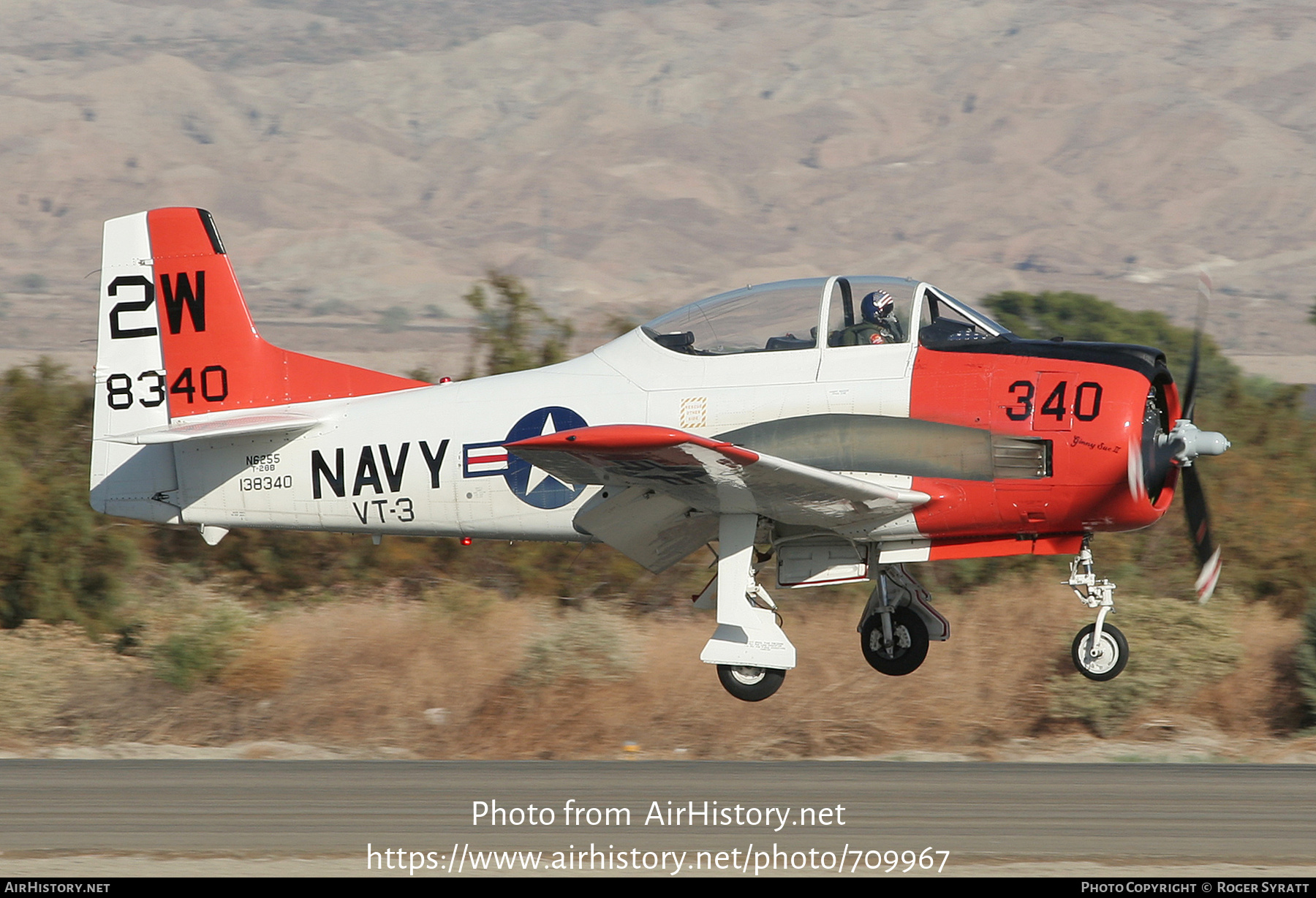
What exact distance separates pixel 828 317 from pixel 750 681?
2.63 m

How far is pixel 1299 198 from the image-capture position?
2990 inches

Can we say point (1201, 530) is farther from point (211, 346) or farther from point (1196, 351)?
point (211, 346)

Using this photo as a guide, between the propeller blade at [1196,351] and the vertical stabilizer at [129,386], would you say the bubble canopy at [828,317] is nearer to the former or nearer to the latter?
the propeller blade at [1196,351]

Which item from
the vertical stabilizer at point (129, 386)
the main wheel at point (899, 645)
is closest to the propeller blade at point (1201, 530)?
the main wheel at point (899, 645)

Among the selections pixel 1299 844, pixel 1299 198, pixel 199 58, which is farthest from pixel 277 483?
pixel 199 58

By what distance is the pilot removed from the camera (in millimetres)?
9891

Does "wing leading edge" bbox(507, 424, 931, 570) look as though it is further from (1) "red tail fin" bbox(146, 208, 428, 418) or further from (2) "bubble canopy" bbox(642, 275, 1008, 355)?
(1) "red tail fin" bbox(146, 208, 428, 418)

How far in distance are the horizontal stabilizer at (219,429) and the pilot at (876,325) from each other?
4.29m

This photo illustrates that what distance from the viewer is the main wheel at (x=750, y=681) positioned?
10.1 metres

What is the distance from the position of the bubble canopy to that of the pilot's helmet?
3 centimetres

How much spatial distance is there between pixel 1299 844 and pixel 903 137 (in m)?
81.5

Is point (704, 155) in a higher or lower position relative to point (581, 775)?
higher

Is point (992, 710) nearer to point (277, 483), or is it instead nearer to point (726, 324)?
point (726, 324)

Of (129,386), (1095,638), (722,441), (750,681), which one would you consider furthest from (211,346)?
(1095,638)
